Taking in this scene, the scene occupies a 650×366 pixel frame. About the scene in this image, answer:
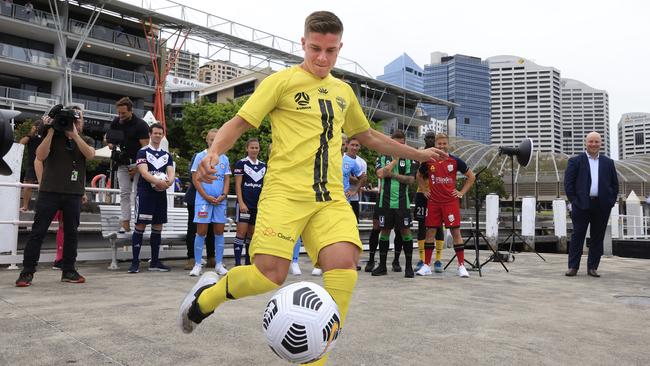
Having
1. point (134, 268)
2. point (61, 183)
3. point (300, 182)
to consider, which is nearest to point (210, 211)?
point (134, 268)

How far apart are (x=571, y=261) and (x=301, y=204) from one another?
669cm

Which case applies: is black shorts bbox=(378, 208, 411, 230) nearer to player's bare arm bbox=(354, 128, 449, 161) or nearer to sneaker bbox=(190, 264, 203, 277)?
sneaker bbox=(190, 264, 203, 277)

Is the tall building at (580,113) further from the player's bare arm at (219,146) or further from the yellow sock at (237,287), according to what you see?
the yellow sock at (237,287)

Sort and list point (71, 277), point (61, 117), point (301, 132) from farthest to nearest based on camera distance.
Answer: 1. point (71, 277)
2. point (61, 117)
3. point (301, 132)

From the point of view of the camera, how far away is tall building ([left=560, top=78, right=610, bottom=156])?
6427 inches

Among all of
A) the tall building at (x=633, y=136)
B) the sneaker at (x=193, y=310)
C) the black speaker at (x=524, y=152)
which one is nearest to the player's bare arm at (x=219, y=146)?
the sneaker at (x=193, y=310)

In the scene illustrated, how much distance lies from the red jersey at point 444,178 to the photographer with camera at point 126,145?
430cm

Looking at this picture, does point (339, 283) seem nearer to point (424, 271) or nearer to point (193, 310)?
point (193, 310)

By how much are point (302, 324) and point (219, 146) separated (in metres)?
1.04

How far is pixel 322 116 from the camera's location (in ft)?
8.64

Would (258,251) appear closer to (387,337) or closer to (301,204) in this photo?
(301,204)

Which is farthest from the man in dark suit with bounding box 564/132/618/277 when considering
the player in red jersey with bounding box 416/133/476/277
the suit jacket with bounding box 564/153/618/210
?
the player in red jersey with bounding box 416/133/476/277

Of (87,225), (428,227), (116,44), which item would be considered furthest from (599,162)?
(116,44)

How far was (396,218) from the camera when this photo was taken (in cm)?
694
